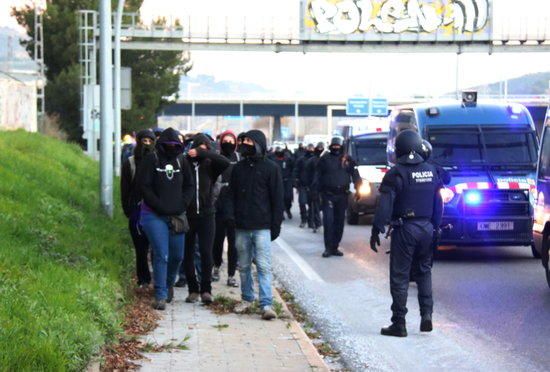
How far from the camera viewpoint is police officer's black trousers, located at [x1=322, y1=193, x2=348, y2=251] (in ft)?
59.1

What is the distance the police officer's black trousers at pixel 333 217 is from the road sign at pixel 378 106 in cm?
5664

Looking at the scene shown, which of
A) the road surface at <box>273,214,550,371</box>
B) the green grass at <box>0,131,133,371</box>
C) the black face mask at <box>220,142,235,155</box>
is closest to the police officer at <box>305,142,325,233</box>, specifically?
the road surface at <box>273,214,550,371</box>

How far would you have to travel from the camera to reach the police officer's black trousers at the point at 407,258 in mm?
10219

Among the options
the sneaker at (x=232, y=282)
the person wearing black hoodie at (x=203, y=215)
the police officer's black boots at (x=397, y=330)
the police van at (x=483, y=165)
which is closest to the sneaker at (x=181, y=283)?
→ the sneaker at (x=232, y=282)

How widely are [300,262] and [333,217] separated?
3.42 feet

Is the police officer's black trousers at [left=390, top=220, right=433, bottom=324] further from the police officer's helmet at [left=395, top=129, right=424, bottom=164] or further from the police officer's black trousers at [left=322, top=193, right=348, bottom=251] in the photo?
the police officer's black trousers at [left=322, top=193, right=348, bottom=251]

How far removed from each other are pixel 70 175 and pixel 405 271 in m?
15.5

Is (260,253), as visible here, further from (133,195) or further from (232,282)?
(232,282)

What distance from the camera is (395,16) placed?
1812 inches

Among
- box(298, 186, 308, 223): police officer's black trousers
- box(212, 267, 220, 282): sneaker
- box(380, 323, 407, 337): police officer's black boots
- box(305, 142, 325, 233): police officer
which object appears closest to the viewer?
box(380, 323, 407, 337): police officer's black boots

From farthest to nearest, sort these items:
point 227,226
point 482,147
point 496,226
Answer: point 482,147
point 496,226
point 227,226

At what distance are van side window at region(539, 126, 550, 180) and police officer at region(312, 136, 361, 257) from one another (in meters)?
4.82

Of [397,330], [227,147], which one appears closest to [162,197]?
[227,147]

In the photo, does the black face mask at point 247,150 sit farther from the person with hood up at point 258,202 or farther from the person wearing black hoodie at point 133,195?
the person wearing black hoodie at point 133,195
